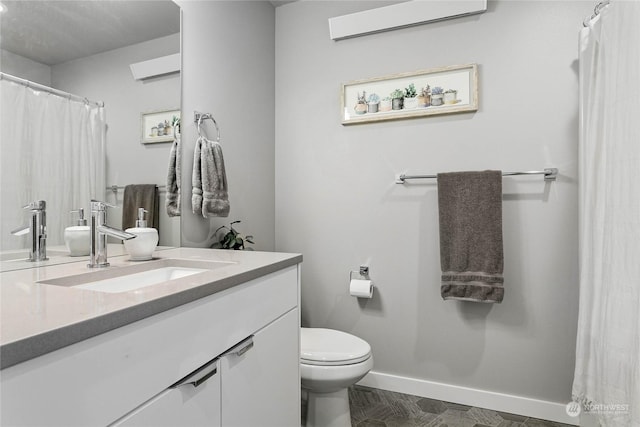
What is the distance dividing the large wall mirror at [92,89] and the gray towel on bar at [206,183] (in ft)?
0.42

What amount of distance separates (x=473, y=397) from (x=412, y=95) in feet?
Answer: 5.60

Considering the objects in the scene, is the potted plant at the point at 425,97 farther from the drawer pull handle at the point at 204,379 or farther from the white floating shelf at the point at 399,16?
the drawer pull handle at the point at 204,379

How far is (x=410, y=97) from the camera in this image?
2.12 m

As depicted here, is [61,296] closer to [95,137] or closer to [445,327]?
[95,137]

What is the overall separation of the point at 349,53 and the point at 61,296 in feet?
6.64

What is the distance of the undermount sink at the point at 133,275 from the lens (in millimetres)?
1059

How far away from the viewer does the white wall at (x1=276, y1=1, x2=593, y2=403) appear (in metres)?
1.86

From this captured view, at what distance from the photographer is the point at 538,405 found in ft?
6.21

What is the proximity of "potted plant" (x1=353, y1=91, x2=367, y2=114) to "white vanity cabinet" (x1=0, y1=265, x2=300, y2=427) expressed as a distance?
1.21 meters

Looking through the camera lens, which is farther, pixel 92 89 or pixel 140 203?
pixel 140 203

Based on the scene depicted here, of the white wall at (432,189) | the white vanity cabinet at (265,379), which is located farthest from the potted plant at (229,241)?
the white vanity cabinet at (265,379)

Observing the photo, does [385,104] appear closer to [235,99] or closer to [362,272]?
[235,99]

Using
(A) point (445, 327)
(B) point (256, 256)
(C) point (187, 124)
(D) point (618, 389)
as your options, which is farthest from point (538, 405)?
(C) point (187, 124)
